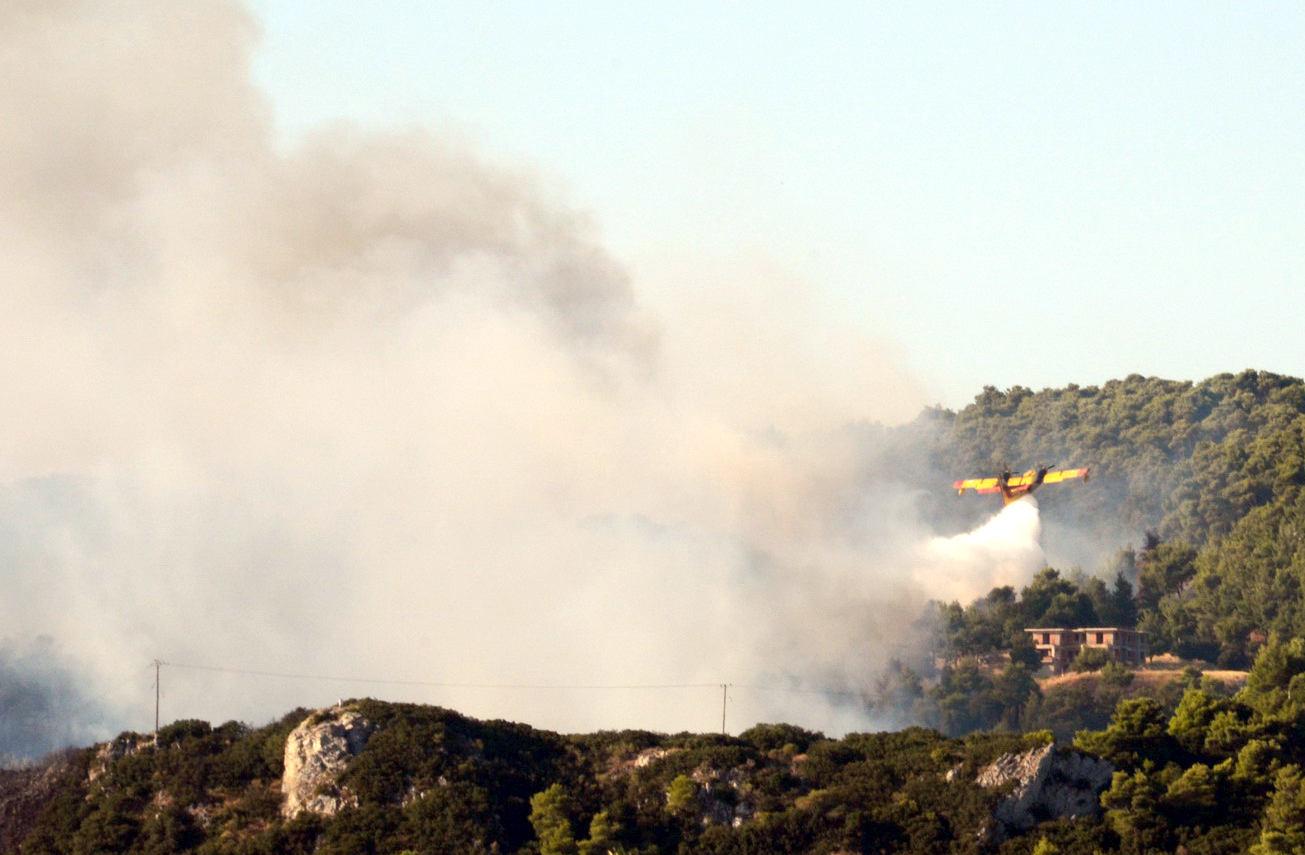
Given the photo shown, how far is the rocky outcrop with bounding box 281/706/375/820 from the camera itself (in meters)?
95.6

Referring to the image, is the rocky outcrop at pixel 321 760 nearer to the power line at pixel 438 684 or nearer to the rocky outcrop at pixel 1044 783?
the rocky outcrop at pixel 1044 783

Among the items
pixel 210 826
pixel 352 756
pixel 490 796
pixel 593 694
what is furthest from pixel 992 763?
pixel 593 694

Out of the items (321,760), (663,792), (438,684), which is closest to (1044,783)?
(663,792)

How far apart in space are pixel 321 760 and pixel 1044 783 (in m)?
31.9

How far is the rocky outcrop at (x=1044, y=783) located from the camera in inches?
3693

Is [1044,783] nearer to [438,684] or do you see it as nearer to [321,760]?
[321,760]

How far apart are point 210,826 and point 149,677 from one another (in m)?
101

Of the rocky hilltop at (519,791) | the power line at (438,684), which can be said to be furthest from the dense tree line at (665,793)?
the power line at (438,684)

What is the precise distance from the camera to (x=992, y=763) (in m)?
96.4

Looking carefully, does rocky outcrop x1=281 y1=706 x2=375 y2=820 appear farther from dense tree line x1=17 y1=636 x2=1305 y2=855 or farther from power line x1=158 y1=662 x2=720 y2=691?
power line x1=158 y1=662 x2=720 y2=691

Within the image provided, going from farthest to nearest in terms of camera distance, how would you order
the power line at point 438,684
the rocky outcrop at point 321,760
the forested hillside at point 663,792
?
the power line at point 438,684 → the rocky outcrop at point 321,760 → the forested hillside at point 663,792

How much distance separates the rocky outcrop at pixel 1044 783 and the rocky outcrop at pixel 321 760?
28013 mm

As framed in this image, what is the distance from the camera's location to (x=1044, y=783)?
9544 cm

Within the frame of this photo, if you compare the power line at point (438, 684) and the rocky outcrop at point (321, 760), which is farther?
the power line at point (438, 684)
